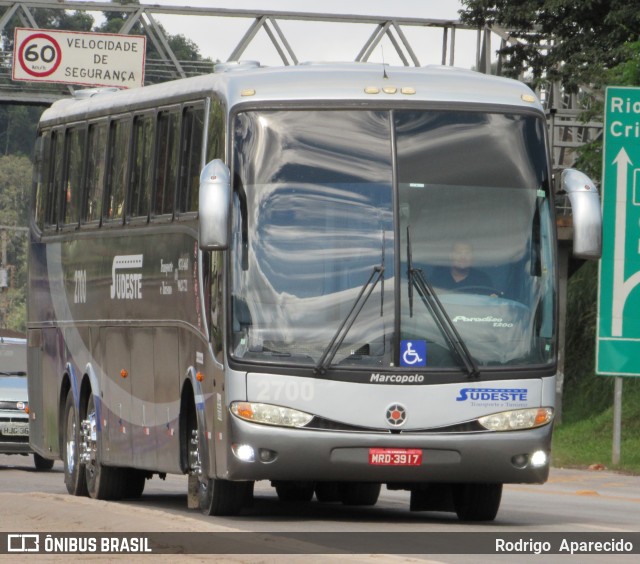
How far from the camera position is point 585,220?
49.7 feet

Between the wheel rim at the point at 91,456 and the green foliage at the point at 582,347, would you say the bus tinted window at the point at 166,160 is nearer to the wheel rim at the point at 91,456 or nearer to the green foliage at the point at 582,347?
the wheel rim at the point at 91,456

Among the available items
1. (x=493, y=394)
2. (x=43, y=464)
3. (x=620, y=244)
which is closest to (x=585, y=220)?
(x=493, y=394)

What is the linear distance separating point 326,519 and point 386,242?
2.67 m

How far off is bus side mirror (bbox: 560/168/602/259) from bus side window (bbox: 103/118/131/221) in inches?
208

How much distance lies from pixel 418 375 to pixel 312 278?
1.06m

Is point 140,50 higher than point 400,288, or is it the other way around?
point 140,50

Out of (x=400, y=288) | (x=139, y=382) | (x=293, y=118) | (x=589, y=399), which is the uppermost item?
(x=293, y=118)

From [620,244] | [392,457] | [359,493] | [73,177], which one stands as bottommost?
[359,493]

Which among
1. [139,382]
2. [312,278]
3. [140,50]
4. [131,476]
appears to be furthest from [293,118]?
[140,50]

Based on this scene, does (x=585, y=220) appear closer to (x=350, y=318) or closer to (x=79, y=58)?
(x=350, y=318)

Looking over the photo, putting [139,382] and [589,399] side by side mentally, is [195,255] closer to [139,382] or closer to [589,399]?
[139,382]

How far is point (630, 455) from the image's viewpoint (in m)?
29.5

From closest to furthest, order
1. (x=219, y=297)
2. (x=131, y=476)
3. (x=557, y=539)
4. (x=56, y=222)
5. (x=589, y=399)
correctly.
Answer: (x=557, y=539) < (x=219, y=297) < (x=131, y=476) < (x=56, y=222) < (x=589, y=399)

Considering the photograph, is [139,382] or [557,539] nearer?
[557,539]
